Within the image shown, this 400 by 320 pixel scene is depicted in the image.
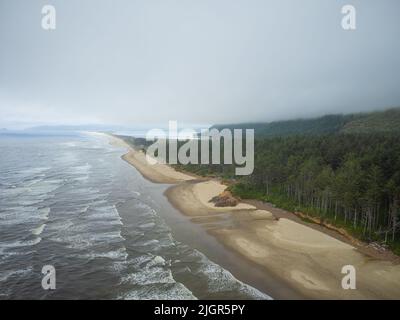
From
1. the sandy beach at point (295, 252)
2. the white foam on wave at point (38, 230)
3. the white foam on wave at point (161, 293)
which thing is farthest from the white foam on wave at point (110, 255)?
the sandy beach at point (295, 252)

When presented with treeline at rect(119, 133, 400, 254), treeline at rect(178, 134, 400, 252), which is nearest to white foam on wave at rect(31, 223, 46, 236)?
treeline at rect(119, 133, 400, 254)

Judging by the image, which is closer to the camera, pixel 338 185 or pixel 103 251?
pixel 103 251

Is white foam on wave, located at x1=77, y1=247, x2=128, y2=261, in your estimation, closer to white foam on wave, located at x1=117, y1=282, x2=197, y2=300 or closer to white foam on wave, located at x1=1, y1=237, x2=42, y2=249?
white foam on wave, located at x1=117, y1=282, x2=197, y2=300

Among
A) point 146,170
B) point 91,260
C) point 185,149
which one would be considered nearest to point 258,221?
point 91,260

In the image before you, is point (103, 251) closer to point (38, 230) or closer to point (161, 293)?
point (161, 293)

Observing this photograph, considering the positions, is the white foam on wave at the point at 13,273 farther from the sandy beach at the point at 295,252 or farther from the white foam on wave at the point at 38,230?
the sandy beach at the point at 295,252

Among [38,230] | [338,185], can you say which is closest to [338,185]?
[338,185]
